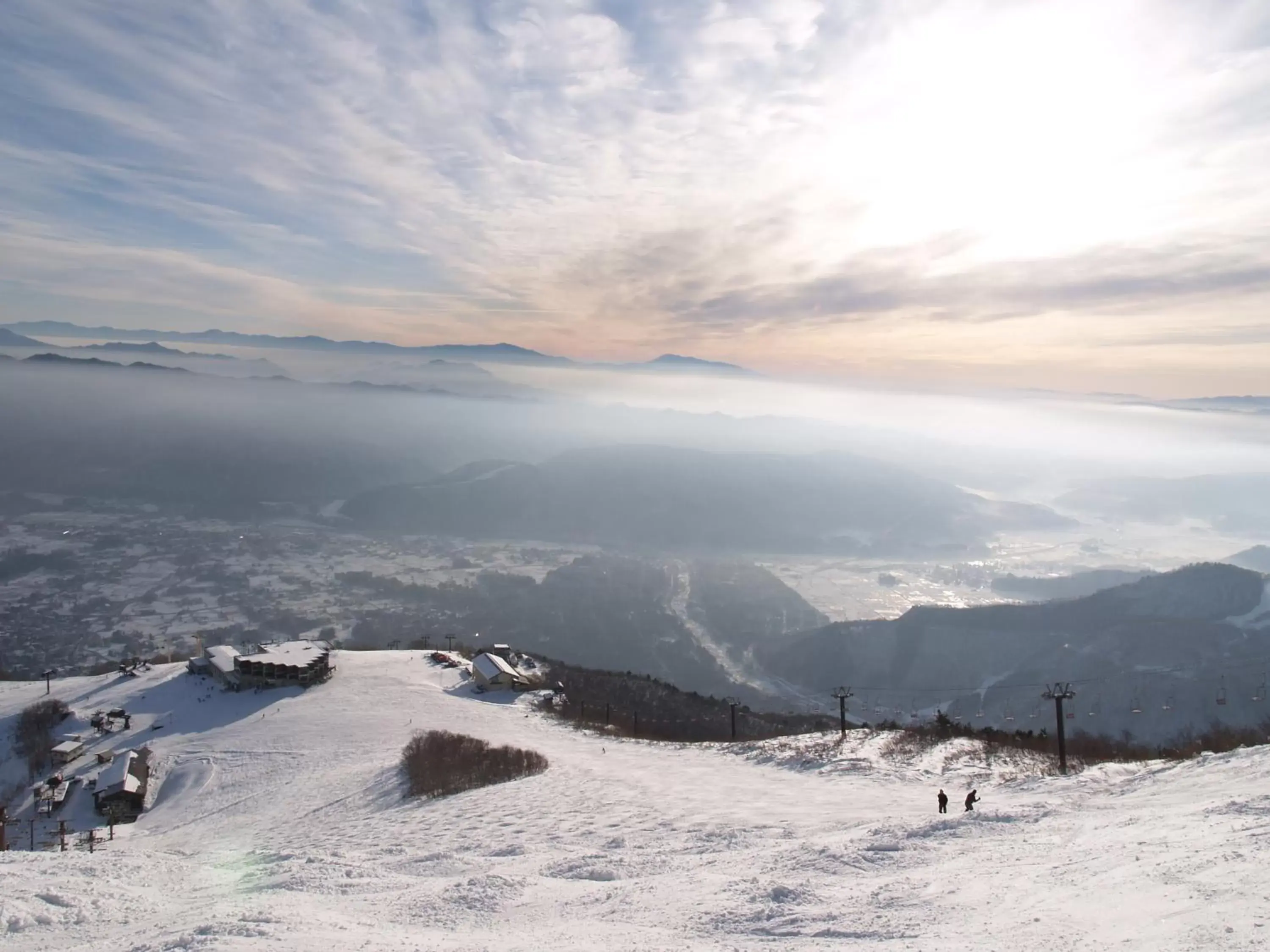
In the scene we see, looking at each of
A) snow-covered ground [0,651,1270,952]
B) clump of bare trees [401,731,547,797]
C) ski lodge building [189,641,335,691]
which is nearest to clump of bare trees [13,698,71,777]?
ski lodge building [189,641,335,691]

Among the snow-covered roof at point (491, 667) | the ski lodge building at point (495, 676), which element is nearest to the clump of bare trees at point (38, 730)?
the ski lodge building at point (495, 676)

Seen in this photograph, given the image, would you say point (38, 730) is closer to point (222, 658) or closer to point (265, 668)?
point (222, 658)

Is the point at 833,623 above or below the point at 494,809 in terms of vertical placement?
below

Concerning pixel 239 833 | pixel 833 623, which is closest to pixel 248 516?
pixel 833 623

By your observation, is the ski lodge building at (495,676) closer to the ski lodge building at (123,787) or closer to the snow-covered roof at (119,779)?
the ski lodge building at (123,787)

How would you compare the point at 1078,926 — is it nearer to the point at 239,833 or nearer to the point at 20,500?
the point at 239,833
